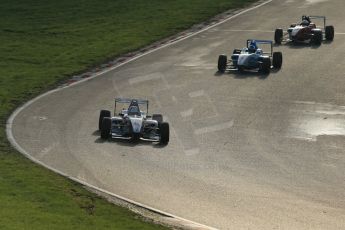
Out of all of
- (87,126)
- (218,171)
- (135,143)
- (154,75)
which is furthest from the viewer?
(154,75)

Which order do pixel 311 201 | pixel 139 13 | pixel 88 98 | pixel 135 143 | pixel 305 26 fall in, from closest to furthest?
pixel 311 201 < pixel 135 143 < pixel 88 98 < pixel 305 26 < pixel 139 13

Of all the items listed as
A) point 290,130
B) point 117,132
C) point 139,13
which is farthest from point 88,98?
point 139,13

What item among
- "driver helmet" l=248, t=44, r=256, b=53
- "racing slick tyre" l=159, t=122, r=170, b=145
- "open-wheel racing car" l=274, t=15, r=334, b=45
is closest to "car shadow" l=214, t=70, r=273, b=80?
"driver helmet" l=248, t=44, r=256, b=53

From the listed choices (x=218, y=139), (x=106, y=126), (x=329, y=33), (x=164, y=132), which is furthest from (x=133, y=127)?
(x=329, y=33)

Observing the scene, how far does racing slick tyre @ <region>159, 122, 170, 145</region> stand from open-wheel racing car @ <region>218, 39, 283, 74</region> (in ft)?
46.3

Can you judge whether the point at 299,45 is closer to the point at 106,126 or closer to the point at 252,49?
the point at 252,49

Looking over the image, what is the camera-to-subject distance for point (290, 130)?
3488 centimetres

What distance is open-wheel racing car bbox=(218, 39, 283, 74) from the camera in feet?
149

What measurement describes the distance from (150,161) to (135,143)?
261 cm

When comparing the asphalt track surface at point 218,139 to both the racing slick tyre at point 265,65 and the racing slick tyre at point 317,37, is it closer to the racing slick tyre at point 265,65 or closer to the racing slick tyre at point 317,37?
the racing slick tyre at point 265,65

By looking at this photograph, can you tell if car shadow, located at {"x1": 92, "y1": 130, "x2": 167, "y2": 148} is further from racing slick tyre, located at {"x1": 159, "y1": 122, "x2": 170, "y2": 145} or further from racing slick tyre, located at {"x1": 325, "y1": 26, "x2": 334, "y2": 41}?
racing slick tyre, located at {"x1": 325, "y1": 26, "x2": 334, "y2": 41}

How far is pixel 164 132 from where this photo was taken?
1280 inches

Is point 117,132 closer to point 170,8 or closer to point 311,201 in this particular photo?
point 311,201

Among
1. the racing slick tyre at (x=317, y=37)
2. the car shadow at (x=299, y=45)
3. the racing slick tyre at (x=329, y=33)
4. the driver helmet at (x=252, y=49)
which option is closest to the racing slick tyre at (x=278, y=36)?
the car shadow at (x=299, y=45)
